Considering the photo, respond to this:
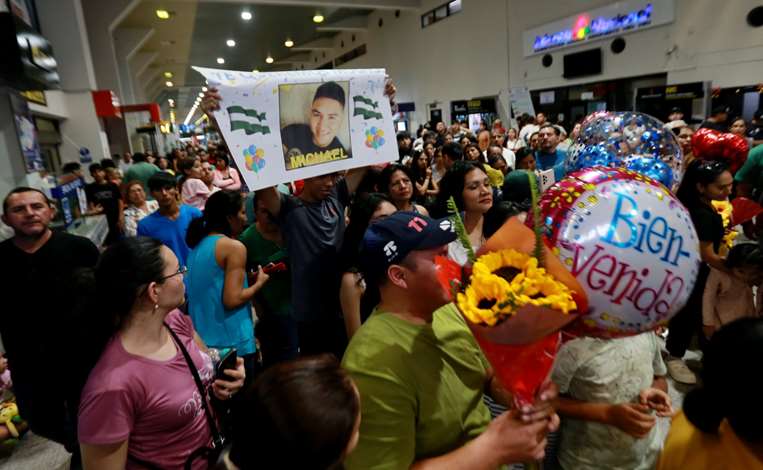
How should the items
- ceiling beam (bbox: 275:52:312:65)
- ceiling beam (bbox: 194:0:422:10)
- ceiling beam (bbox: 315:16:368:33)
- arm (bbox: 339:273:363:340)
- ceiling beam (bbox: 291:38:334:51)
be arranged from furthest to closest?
ceiling beam (bbox: 275:52:312:65) < ceiling beam (bbox: 291:38:334:51) < ceiling beam (bbox: 315:16:368:33) < ceiling beam (bbox: 194:0:422:10) < arm (bbox: 339:273:363:340)

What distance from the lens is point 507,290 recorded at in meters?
0.87

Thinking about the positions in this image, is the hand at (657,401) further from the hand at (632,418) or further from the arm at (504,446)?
the arm at (504,446)

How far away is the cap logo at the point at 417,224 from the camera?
4.10 feet

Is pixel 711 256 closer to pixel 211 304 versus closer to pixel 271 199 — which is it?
pixel 271 199

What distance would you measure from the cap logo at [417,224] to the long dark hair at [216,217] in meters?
1.61

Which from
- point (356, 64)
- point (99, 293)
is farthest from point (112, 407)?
point (356, 64)

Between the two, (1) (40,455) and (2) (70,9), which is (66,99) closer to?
(2) (70,9)

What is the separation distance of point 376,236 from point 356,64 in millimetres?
23405

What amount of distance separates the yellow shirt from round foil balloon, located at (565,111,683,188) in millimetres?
1395

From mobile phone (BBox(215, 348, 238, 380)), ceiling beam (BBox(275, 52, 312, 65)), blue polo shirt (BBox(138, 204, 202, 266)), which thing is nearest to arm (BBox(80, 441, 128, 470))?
mobile phone (BBox(215, 348, 238, 380))

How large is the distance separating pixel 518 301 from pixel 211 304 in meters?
2.06

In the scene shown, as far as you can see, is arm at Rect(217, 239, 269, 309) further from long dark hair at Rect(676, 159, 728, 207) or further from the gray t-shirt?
long dark hair at Rect(676, 159, 728, 207)

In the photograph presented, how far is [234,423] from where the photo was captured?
35.6 inches

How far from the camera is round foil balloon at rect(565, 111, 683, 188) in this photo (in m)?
2.18
